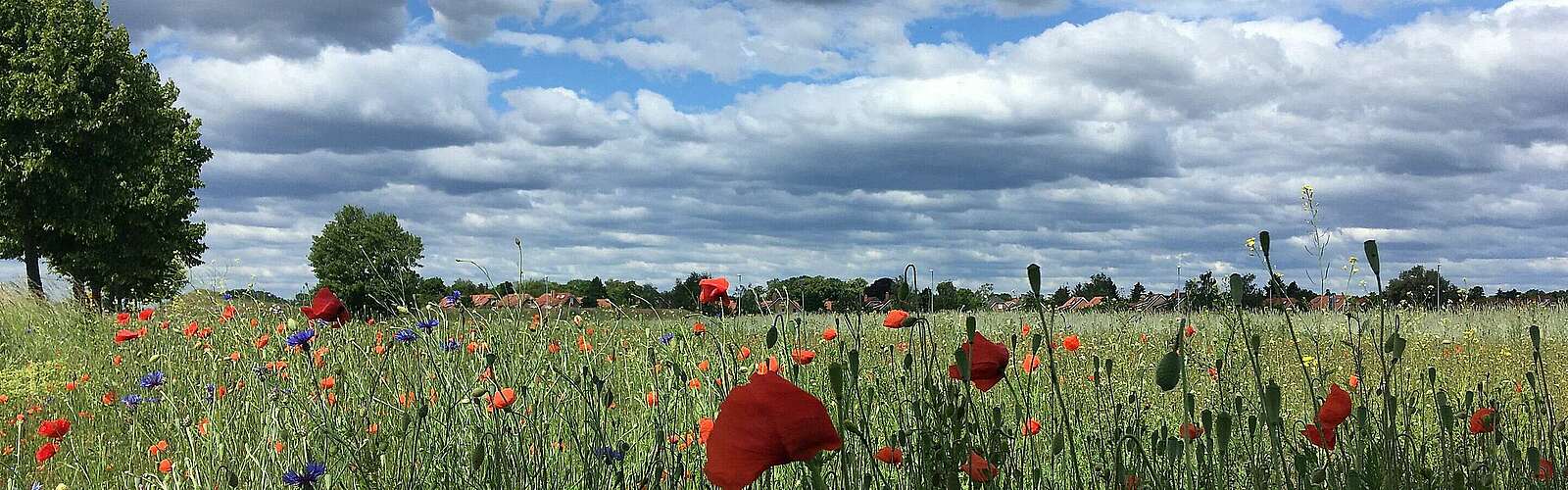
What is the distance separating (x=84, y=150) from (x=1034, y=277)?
24199 millimetres

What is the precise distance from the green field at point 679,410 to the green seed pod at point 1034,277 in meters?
0.33

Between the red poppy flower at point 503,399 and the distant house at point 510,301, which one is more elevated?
the distant house at point 510,301

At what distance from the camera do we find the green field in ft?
8.61

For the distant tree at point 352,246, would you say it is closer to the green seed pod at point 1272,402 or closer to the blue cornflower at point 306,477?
the blue cornflower at point 306,477

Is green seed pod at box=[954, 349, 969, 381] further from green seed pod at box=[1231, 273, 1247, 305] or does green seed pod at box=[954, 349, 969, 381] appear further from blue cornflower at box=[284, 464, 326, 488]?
blue cornflower at box=[284, 464, 326, 488]

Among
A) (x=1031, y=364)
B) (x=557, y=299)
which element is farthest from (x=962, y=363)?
(x=557, y=299)

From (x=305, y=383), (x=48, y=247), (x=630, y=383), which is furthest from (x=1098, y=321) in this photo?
(x=48, y=247)

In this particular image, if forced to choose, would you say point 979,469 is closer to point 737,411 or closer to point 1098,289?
point 737,411

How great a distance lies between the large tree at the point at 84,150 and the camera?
68.2 ft

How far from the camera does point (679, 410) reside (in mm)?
4566

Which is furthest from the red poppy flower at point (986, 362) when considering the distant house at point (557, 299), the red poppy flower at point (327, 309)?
the distant house at point (557, 299)

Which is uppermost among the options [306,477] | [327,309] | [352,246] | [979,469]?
[352,246]

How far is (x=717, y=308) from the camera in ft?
16.5

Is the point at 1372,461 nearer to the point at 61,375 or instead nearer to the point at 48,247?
the point at 61,375
